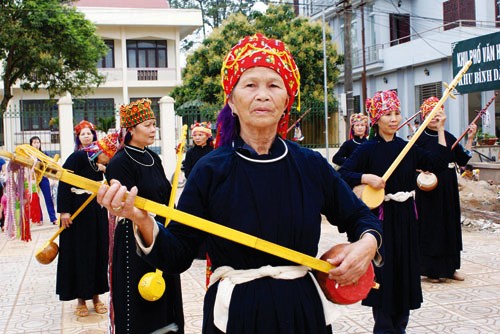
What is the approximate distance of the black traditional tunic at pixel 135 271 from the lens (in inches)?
181

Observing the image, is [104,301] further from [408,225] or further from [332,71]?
[332,71]

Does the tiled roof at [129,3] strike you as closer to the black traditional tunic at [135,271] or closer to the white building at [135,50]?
the white building at [135,50]

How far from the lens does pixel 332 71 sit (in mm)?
22875

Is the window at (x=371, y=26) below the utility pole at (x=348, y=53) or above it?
above

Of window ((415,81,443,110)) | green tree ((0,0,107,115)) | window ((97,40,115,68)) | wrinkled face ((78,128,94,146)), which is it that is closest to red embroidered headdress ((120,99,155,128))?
wrinkled face ((78,128,94,146))

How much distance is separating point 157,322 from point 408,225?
2131 mm

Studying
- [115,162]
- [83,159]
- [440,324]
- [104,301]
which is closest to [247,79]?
[115,162]

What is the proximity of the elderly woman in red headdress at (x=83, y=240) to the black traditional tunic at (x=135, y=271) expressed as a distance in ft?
3.86

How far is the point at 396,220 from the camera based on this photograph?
16.0ft

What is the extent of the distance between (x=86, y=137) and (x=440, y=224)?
4184 millimetres

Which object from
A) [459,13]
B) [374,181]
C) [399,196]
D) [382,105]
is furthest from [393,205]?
[459,13]

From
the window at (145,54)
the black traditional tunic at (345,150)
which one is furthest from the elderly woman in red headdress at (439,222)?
the window at (145,54)

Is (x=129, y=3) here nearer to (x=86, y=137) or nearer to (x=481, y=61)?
(x=481, y=61)

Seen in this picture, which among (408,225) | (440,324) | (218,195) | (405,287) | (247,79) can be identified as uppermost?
(247,79)
